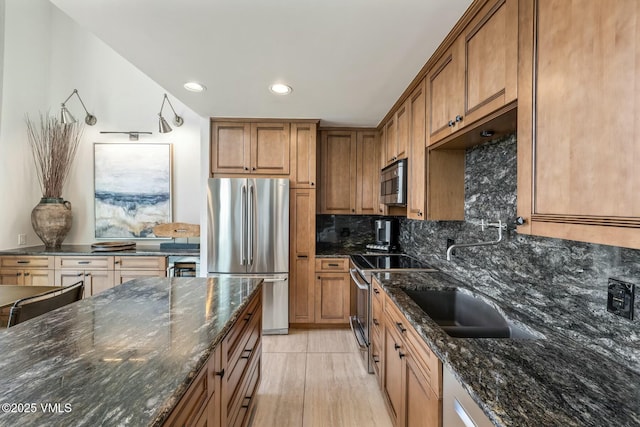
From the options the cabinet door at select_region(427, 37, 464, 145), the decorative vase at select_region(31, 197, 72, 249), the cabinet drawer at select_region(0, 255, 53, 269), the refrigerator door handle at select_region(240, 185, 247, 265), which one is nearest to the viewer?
the cabinet door at select_region(427, 37, 464, 145)

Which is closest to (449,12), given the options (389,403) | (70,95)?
(389,403)

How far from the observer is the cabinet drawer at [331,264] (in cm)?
319

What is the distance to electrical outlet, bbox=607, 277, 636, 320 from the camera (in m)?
0.89

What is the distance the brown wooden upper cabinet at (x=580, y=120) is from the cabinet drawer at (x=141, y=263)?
3518mm

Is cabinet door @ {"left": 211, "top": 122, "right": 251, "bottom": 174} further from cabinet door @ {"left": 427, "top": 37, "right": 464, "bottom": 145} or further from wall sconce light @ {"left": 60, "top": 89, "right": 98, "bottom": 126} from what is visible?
cabinet door @ {"left": 427, "top": 37, "right": 464, "bottom": 145}

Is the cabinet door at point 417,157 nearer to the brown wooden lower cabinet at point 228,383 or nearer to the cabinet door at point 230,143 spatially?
the brown wooden lower cabinet at point 228,383

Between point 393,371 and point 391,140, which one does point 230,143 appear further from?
point 393,371

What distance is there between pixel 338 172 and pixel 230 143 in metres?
1.35

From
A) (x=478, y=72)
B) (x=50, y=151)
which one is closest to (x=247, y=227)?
(x=478, y=72)

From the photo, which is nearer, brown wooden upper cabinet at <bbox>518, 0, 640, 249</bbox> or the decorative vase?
brown wooden upper cabinet at <bbox>518, 0, 640, 249</bbox>

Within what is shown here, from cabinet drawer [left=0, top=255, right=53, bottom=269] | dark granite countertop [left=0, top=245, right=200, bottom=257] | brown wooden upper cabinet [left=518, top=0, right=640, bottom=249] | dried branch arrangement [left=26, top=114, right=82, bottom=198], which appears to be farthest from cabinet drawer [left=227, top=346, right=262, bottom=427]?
dried branch arrangement [left=26, top=114, right=82, bottom=198]

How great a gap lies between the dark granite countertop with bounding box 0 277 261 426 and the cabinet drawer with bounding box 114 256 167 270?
1853 mm

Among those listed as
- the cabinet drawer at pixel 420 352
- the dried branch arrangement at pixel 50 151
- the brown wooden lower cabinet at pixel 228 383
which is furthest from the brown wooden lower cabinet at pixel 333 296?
the dried branch arrangement at pixel 50 151

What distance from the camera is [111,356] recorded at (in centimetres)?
90
